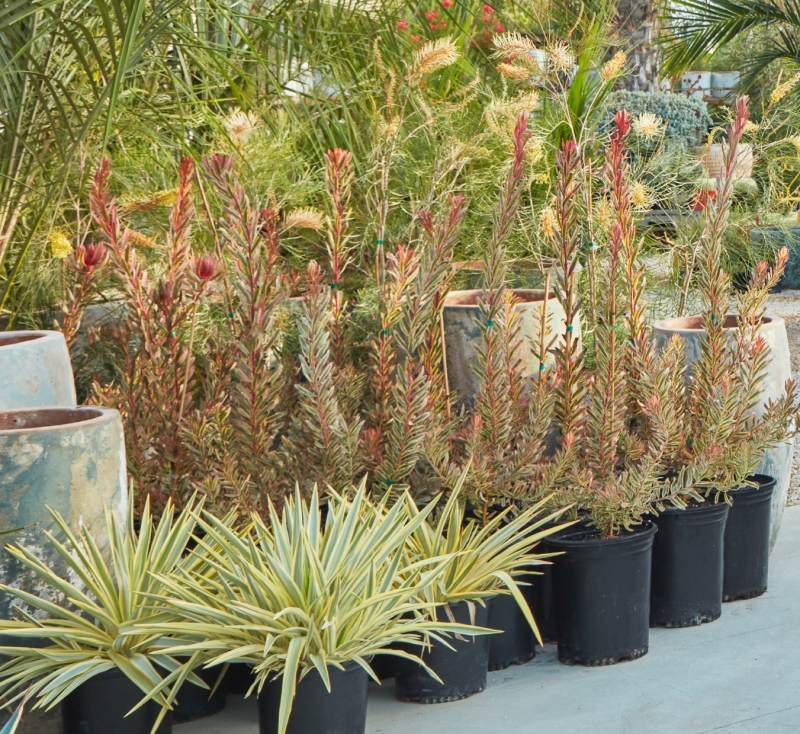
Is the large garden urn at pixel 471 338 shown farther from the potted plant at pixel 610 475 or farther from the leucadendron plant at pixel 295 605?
the leucadendron plant at pixel 295 605

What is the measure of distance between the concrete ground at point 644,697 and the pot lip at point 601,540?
35 centimetres

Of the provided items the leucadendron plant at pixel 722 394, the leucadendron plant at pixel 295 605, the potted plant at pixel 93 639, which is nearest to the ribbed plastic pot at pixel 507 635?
the leucadendron plant at pixel 295 605

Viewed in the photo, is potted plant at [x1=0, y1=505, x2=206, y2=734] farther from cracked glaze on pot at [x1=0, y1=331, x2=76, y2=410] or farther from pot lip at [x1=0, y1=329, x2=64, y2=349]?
pot lip at [x1=0, y1=329, x2=64, y2=349]

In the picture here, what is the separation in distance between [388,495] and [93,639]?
2.88ft

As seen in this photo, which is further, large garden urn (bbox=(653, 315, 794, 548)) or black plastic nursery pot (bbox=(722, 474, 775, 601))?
large garden urn (bbox=(653, 315, 794, 548))

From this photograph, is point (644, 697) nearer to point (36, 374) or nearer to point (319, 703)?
point (319, 703)

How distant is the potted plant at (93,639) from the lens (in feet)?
7.28

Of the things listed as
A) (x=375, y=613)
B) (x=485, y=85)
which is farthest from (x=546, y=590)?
(x=485, y=85)

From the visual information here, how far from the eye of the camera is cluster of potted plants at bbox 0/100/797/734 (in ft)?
7.38

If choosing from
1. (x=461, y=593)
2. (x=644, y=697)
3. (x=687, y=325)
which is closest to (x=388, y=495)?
(x=461, y=593)

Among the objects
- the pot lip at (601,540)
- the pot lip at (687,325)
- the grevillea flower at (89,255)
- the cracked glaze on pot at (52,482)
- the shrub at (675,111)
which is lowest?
the pot lip at (601,540)

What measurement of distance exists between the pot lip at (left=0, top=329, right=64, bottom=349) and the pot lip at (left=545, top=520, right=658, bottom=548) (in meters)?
1.51

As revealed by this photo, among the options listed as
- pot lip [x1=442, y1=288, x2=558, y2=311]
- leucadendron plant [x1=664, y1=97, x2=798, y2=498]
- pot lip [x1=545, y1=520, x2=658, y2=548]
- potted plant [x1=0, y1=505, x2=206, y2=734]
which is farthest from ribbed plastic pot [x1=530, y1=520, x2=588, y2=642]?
potted plant [x1=0, y1=505, x2=206, y2=734]

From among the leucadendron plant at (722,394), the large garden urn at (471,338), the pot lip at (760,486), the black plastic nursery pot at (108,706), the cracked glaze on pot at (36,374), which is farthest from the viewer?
the large garden urn at (471,338)
